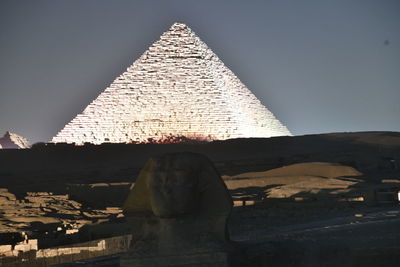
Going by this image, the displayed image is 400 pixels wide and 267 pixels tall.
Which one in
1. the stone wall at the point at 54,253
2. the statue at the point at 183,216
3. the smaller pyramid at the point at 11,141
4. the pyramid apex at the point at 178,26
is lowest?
the stone wall at the point at 54,253

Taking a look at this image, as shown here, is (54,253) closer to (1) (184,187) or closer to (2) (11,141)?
(1) (184,187)

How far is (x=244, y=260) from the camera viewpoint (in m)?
6.29

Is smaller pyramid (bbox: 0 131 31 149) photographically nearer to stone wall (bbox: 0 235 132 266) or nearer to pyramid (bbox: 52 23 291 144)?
pyramid (bbox: 52 23 291 144)

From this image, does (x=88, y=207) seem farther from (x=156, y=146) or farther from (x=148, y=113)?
(x=148, y=113)

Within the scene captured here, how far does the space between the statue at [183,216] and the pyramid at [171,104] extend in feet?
236

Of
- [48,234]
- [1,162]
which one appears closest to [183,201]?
[48,234]

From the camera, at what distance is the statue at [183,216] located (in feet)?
20.2

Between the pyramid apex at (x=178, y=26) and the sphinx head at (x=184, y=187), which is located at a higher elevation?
the pyramid apex at (x=178, y=26)

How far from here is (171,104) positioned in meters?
82.6

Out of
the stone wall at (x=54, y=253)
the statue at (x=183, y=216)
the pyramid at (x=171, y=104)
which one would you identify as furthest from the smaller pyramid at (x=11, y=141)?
the statue at (x=183, y=216)

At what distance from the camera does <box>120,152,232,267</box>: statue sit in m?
6.14

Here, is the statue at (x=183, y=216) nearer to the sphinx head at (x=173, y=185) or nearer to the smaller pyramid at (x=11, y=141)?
the sphinx head at (x=173, y=185)

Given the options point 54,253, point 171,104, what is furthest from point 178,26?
point 54,253

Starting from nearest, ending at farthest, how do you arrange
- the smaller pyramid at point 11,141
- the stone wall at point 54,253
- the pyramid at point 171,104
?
the stone wall at point 54,253, the pyramid at point 171,104, the smaller pyramid at point 11,141
